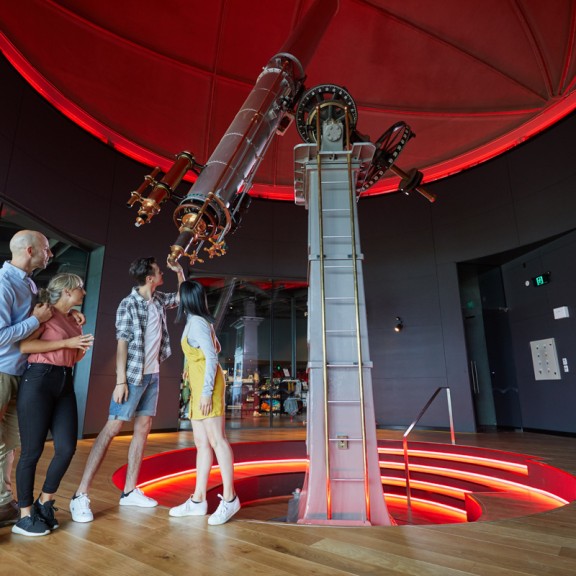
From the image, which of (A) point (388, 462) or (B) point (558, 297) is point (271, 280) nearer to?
(A) point (388, 462)

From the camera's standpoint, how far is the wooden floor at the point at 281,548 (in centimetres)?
136

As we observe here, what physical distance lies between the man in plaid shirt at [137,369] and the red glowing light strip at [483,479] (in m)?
3.40

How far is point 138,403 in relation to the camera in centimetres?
232

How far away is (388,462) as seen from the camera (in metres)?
4.91

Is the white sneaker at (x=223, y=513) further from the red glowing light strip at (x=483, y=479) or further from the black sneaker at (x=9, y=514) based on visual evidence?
the red glowing light strip at (x=483, y=479)

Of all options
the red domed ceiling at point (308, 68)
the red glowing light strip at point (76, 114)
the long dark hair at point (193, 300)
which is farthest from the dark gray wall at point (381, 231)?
the long dark hair at point (193, 300)

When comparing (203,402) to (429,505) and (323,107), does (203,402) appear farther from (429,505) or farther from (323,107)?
(429,505)

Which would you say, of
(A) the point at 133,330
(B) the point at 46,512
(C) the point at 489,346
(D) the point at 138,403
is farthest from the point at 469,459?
(B) the point at 46,512

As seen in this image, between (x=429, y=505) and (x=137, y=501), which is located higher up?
(x=137, y=501)

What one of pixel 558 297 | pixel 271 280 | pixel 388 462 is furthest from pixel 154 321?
pixel 558 297

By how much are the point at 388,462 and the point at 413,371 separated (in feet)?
8.43

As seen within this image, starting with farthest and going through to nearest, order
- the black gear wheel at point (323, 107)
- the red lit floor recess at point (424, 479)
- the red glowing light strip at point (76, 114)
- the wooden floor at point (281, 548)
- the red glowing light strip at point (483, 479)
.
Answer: the red glowing light strip at point (76, 114) → the red glowing light strip at point (483, 479) → the red lit floor recess at point (424, 479) → the black gear wheel at point (323, 107) → the wooden floor at point (281, 548)

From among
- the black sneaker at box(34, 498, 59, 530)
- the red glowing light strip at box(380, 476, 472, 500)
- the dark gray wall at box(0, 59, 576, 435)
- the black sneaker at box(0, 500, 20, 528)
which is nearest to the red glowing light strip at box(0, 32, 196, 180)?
the dark gray wall at box(0, 59, 576, 435)

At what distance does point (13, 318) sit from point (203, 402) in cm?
99
